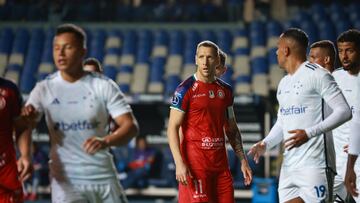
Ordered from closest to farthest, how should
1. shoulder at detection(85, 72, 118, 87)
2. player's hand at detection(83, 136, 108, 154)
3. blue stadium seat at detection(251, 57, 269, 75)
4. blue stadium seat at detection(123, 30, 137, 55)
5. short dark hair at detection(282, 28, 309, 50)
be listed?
player's hand at detection(83, 136, 108, 154), shoulder at detection(85, 72, 118, 87), short dark hair at detection(282, 28, 309, 50), blue stadium seat at detection(251, 57, 269, 75), blue stadium seat at detection(123, 30, 137, 55)

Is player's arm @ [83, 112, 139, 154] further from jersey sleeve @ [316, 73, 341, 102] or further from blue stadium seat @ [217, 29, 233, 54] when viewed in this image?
blue stadium seat @ [217, 29, 233, 54]

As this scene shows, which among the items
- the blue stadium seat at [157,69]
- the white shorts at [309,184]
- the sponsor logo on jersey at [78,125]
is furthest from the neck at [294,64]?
the blue stadium seat at [157,69]

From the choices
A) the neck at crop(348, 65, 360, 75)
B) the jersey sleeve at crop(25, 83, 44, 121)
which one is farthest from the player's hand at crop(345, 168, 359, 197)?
the jersey sleeve at crop(25, 83, 44, 121)

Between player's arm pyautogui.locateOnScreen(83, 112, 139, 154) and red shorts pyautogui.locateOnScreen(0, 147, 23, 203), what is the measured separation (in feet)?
3.60

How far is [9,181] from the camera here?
17.9ft

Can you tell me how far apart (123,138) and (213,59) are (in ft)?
6.29

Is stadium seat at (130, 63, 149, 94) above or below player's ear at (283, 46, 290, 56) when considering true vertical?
below

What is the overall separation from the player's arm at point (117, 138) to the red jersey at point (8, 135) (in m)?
0.99

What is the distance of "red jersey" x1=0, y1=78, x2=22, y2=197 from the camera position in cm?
539

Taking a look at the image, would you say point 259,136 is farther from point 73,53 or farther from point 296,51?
point 73,53

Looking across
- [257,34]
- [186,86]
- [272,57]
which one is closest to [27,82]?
[257,34]

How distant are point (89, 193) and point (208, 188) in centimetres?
168

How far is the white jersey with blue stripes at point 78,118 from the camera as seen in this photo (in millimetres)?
4832

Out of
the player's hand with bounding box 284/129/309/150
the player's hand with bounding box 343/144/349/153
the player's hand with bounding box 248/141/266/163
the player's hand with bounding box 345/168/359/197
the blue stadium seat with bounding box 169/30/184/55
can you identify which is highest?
the blue stadium seat with bounding box 169/30/184/55
